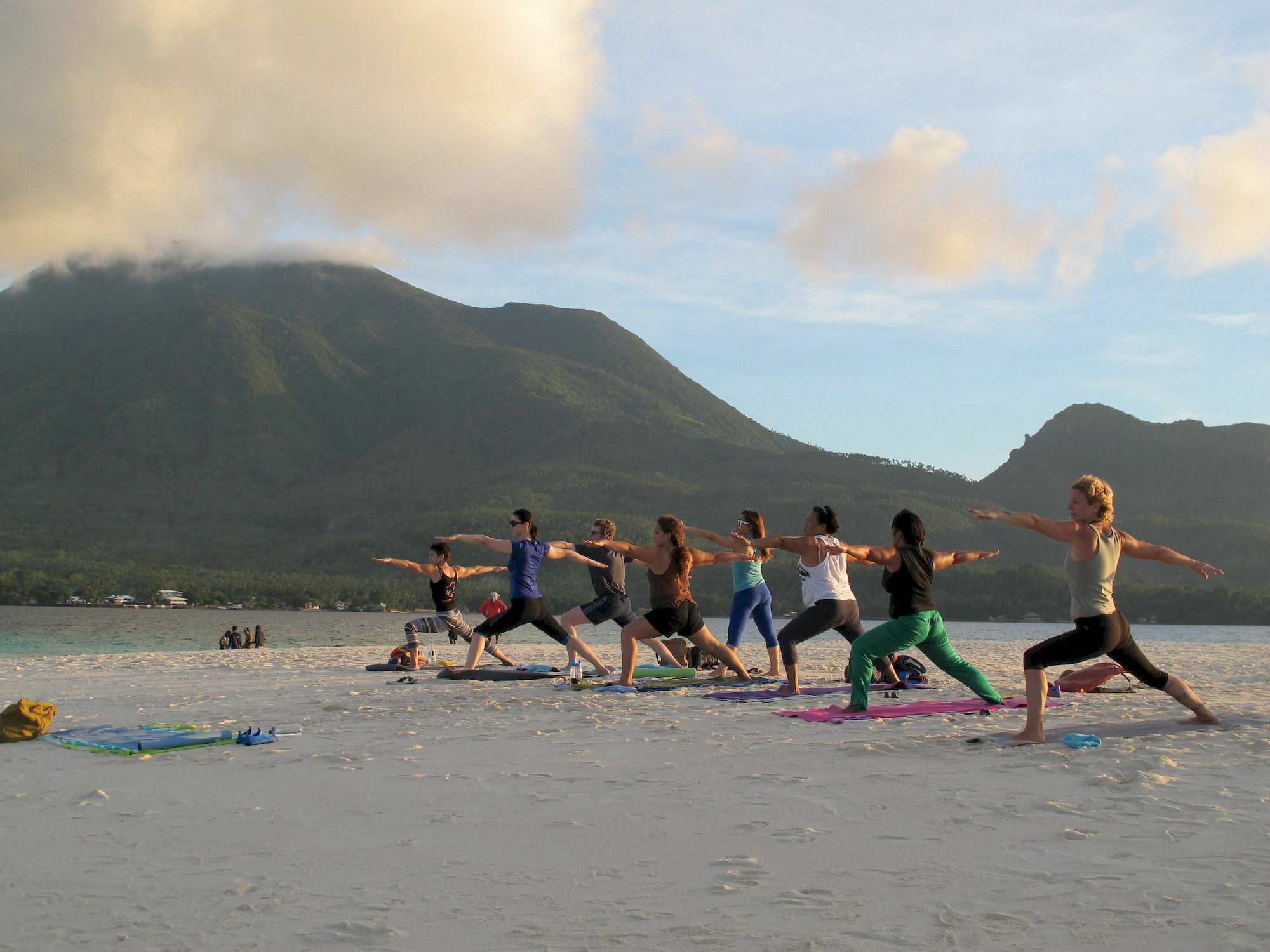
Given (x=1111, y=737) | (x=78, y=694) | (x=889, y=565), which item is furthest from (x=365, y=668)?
(x=1111, y=737)

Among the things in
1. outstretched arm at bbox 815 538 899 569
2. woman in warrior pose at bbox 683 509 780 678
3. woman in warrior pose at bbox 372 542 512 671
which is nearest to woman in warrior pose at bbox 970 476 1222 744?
outstretched arm at bbox 815 538 899 569

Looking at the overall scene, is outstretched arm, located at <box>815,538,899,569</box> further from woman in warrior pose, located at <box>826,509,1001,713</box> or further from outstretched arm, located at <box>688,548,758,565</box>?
outstretched arm, located at <box>688,548,758,565</box>

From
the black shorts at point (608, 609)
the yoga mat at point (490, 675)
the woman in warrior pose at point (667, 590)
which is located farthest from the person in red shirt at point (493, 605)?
the woman in warrior pose at point (667, 590)

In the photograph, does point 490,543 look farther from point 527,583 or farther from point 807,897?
point 807,897

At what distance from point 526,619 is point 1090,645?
6.31 m

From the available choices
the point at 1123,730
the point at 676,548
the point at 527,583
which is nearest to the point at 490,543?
the point at 527,583

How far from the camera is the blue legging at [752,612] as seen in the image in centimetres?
1212

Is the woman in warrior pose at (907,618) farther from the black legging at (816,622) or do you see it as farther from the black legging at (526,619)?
the black legging at (526,619)

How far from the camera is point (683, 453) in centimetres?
14100

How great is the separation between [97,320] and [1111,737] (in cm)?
21648

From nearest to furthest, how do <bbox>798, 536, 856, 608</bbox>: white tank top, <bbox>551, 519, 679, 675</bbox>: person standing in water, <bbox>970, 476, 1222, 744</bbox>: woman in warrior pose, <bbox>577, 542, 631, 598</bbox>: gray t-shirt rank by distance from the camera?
1. <bbox>970, 476, 1222, 744</bbox>: woman in warrior pose
2. <bbox>798, 536, 856, 608</bbox>: white tank top
3. <bbox>551, 519, 679, 675</bbox>: person standing in water
4. <bbox>577, 542, 631, 598</bbox>: gray t-shirt

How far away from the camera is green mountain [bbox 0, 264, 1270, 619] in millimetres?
117500

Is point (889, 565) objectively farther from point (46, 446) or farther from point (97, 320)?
point (97, 320)

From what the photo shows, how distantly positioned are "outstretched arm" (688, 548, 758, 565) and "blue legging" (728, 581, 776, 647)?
3.33ft
